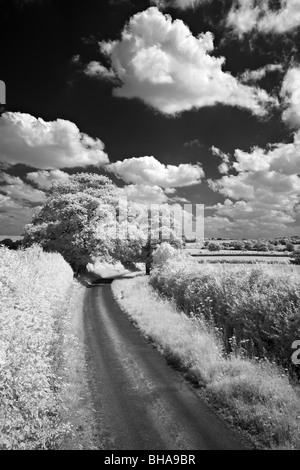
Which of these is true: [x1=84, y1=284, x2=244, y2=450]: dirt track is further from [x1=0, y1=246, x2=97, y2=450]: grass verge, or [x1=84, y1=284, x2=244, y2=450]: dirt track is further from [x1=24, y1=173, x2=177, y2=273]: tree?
[x1=24, y1=173, x2=177, y2=273]: tree

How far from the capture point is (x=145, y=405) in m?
10.7

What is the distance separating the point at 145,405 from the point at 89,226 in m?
39.1

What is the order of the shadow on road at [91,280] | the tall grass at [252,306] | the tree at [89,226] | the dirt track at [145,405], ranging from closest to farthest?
the dirt track at [145,405]
the tall grass at [252,306]
the shadow on road at [91,280]
the tree at [89,226]

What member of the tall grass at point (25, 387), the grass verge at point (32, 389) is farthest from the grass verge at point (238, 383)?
the tall grass at point (25, 387)

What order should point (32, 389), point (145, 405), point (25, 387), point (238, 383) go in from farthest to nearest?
point (238, 383)
point (145, 405)
point (32, 389)
point (25, 387)

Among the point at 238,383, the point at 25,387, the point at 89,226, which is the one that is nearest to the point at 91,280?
the point at 89,226

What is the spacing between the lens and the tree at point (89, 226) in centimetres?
4750

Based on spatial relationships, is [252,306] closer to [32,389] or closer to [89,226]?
[32,389]

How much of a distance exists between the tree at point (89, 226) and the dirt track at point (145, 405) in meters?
30.3

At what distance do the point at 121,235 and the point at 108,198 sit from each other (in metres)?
6.86

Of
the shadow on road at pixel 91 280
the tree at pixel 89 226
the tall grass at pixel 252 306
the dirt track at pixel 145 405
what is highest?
the tree at pixel 89 226

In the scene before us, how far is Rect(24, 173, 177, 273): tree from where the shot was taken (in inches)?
1870

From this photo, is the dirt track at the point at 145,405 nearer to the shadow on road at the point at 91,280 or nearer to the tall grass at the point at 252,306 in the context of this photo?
the tall grass at the point at 252,306

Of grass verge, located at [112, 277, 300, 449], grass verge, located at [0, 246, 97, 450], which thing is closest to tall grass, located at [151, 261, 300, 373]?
grass verge, located at [112, 277, 300, 449]
